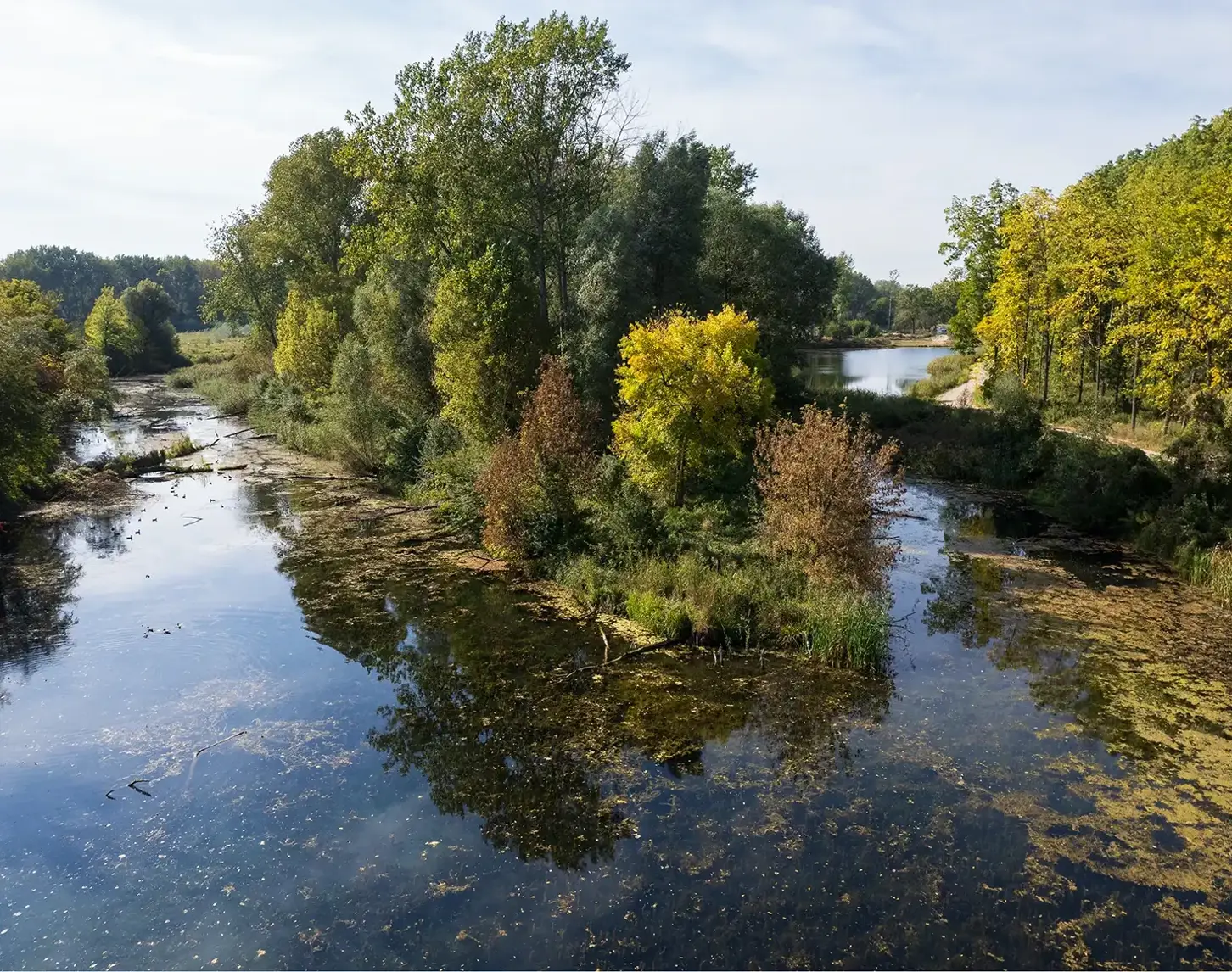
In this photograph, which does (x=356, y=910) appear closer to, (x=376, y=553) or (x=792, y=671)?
(x=792, y=671)

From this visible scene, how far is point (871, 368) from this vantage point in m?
73.8

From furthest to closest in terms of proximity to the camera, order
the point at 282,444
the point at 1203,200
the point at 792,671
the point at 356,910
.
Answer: the point at 282,444
the point at 1203,200
the point at 792,671
the point at 356,910

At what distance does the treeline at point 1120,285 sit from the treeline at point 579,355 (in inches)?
388

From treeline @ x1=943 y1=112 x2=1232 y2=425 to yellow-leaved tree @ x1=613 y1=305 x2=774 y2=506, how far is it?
1402 cm

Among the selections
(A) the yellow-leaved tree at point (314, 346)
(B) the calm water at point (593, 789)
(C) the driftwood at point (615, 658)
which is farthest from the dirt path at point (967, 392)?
(A) the yellow-leaved tree at point (314, 346)

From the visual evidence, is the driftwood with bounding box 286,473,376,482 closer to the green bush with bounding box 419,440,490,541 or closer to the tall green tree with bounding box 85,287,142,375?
the green bush with bounding box 419,440,490,541

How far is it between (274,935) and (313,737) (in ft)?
14.5

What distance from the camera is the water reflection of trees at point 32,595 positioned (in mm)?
16391

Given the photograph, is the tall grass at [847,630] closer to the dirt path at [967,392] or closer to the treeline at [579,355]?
the treeline at [579,355]

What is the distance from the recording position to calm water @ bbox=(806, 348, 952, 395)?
5570cm

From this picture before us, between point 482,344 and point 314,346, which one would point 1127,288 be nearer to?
point 482,344

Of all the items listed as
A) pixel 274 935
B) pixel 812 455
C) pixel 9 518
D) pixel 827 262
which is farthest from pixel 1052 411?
pixel 9 518

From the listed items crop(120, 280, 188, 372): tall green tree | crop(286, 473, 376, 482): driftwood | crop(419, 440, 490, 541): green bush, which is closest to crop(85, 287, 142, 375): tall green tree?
crop(120, 280, 188, 372): tall green tree

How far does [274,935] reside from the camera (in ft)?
29.1
